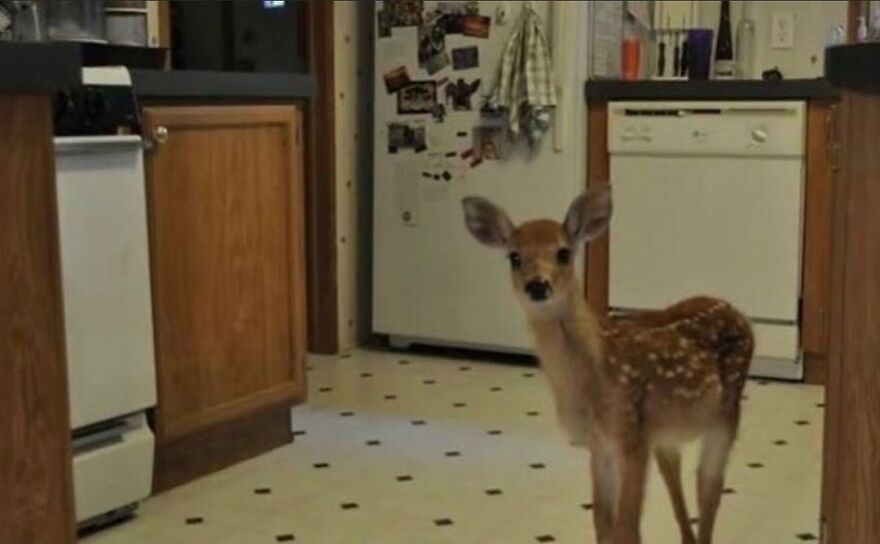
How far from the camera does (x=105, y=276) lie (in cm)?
263

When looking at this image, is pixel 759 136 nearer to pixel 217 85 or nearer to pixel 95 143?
pixel 217 85

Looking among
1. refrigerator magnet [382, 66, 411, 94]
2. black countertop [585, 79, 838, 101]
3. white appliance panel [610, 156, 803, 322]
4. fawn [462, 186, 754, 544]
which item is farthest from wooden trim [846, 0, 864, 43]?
refrigerator magnet [382, 66, 411, 94]

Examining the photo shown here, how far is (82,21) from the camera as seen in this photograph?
136 inches

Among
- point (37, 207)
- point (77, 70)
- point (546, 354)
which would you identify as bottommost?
point (546, 354)

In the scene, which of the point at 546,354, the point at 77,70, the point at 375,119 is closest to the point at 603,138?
the point at 375,119

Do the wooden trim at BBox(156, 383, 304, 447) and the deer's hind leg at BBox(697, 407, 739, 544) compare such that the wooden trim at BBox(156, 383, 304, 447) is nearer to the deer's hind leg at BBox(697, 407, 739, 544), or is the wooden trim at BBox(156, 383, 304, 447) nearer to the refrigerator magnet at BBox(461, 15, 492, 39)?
the deer's hind leg at BBox(697, 407, 739, 544)

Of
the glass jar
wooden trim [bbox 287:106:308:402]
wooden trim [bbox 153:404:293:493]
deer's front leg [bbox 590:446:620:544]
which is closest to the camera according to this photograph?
deer's front leg [bbox 590:446:620:544]

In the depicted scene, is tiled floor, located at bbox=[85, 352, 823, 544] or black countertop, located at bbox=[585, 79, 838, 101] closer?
tiled floor, located at bbox=[85, 352, 823, 544]

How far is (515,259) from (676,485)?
65 cm

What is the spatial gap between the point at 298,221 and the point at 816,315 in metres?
1.80

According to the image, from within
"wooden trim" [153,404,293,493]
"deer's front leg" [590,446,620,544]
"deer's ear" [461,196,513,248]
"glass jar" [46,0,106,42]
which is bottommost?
"wooden trim" [153,404,293,493]

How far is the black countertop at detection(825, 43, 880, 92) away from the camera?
1507 millimetres

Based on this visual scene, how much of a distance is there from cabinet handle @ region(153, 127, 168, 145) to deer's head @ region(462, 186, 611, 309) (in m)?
0.98

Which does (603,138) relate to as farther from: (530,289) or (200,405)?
(530,289)
